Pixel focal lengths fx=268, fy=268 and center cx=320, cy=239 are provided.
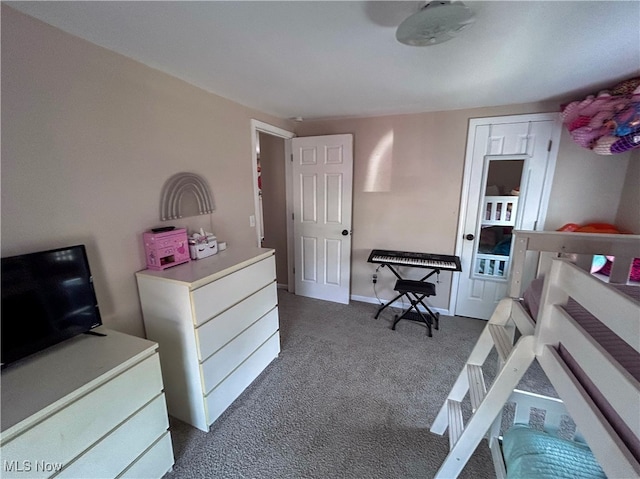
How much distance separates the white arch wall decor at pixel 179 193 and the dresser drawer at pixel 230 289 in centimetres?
62

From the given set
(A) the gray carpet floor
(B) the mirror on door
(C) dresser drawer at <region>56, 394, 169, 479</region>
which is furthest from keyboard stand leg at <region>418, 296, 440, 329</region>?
(C) dresser drawer at <region>56, 394, 169, 479</region>

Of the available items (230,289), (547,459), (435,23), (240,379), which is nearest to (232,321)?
(230,289)

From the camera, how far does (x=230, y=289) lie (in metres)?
1.77

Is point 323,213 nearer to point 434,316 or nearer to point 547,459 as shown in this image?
point 434,316

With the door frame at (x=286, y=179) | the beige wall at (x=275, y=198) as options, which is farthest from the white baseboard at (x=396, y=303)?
the beige wall at (x=275, y=198)

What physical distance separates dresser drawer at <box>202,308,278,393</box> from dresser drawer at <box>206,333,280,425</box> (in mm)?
52

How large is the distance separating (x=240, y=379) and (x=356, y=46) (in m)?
2.25

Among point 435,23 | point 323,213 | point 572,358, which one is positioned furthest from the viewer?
point 323,213

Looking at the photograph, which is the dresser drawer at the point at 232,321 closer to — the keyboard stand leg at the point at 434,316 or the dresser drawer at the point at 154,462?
the dresser drawer at the point at 154,462

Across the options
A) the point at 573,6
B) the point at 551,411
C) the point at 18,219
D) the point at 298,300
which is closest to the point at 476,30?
the point at 573,6

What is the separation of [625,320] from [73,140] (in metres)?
2.25

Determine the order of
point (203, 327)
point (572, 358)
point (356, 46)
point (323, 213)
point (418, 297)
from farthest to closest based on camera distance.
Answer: point (323, 213), point (418, 297), point (203, 327), point (356, 46), point (572, 358)

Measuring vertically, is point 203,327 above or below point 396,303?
above

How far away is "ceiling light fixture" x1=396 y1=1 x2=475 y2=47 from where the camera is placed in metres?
1.02
